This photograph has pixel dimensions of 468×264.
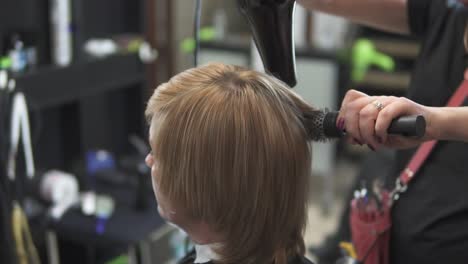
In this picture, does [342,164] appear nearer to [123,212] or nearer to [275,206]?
[123,212]

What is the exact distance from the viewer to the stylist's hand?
659 millimetres

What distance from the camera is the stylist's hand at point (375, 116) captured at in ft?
2.16

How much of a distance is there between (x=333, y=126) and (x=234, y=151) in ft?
0.48

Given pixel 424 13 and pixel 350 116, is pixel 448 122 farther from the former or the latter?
pixel 424 13

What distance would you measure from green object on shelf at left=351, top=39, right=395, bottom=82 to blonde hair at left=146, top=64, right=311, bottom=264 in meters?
2.34

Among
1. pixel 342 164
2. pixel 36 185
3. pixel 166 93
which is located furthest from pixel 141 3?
pixel 342 164

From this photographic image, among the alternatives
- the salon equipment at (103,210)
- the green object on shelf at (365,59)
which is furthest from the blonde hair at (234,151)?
the green object on shelf at (365,59)

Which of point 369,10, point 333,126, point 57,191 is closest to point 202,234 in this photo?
point 333,126

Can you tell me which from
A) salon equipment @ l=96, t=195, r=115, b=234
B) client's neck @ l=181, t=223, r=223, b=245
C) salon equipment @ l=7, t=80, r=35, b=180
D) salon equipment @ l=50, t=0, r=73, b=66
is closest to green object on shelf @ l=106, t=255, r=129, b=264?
salon equipment @ l=96, t=195, r=115, b=234

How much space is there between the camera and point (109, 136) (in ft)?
8.07

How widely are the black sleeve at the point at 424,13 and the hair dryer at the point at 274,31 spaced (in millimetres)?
300

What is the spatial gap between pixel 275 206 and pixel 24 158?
3.76ft

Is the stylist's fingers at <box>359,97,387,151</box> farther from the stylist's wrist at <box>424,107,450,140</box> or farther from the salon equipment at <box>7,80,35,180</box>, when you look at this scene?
the salon equipment at <box>7,80,35,180</box>

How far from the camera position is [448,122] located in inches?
27.6
